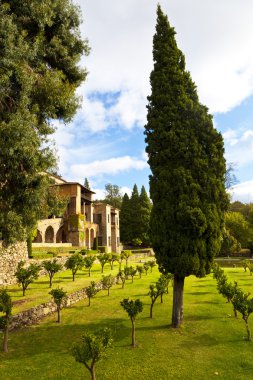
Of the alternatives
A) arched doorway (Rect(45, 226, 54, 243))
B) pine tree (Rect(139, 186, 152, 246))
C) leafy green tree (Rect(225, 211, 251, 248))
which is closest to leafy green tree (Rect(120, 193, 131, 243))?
pine tree (Rect(139, 186, 152, 246))

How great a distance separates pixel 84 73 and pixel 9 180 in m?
8.71

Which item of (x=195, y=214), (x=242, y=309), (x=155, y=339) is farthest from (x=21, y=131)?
(x=242, y=309)

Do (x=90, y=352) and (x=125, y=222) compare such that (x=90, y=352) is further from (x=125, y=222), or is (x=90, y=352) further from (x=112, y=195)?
(x=112, y=195)

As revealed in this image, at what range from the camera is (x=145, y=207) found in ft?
236

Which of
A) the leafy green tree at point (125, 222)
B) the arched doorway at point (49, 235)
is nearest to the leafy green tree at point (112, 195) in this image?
the leafy green tree at point (125, 222)

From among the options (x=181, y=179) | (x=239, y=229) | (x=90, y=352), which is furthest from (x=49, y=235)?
(x=90, y=352)

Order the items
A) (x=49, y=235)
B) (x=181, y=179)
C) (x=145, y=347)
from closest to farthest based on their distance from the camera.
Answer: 1. (x=145, y=347)
2. (x=181, y=179)
3. (x=49, y=235)

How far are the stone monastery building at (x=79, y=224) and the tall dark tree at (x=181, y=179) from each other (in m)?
26.7

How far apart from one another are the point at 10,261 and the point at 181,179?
15541mm

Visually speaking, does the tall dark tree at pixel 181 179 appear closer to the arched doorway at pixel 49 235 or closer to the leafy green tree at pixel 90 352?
the leafy green tree at pixel 90 352

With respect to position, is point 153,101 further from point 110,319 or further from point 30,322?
point 30,322

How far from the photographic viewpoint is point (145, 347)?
39.2ft

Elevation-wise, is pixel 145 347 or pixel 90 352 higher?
pixel 90 352

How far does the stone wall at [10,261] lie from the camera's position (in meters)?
22.1
